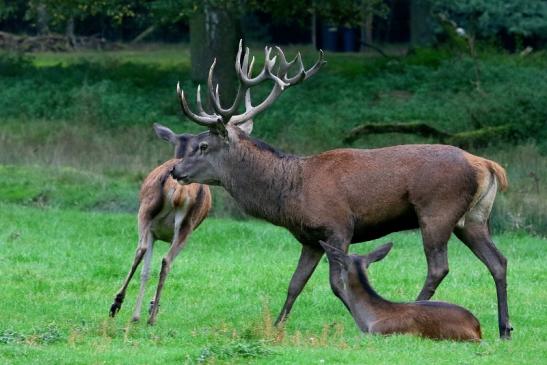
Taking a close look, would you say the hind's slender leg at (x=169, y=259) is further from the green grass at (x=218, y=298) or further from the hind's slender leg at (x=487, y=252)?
the hind's slender leg at (x=487, y=252)

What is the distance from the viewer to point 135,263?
38.6 ft

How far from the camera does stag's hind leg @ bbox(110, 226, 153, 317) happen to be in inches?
459

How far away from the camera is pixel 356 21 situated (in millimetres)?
29766

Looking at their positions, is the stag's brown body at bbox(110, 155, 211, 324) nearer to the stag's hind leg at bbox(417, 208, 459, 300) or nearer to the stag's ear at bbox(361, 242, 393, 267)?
the stag's ear at bbox(361, 242, 393, 267)

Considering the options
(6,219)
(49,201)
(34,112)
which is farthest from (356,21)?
(6,219)

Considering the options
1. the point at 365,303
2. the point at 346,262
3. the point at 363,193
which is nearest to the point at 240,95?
the point at 363,193

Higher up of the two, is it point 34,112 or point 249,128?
point 249,128

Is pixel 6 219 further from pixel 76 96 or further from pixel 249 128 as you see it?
pixel 76 96

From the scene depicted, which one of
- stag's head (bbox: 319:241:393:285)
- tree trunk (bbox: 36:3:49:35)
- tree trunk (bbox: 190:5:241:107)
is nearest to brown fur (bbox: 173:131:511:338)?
stag's head (bbox: 319:241:393:285)

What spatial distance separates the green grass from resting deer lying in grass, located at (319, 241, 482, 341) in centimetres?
18

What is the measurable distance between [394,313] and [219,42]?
744 inches

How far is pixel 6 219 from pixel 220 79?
11.0 meters

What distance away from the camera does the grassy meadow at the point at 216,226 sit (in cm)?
998

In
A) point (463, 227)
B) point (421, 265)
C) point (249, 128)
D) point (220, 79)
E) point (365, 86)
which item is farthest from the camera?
point (365, 86)
